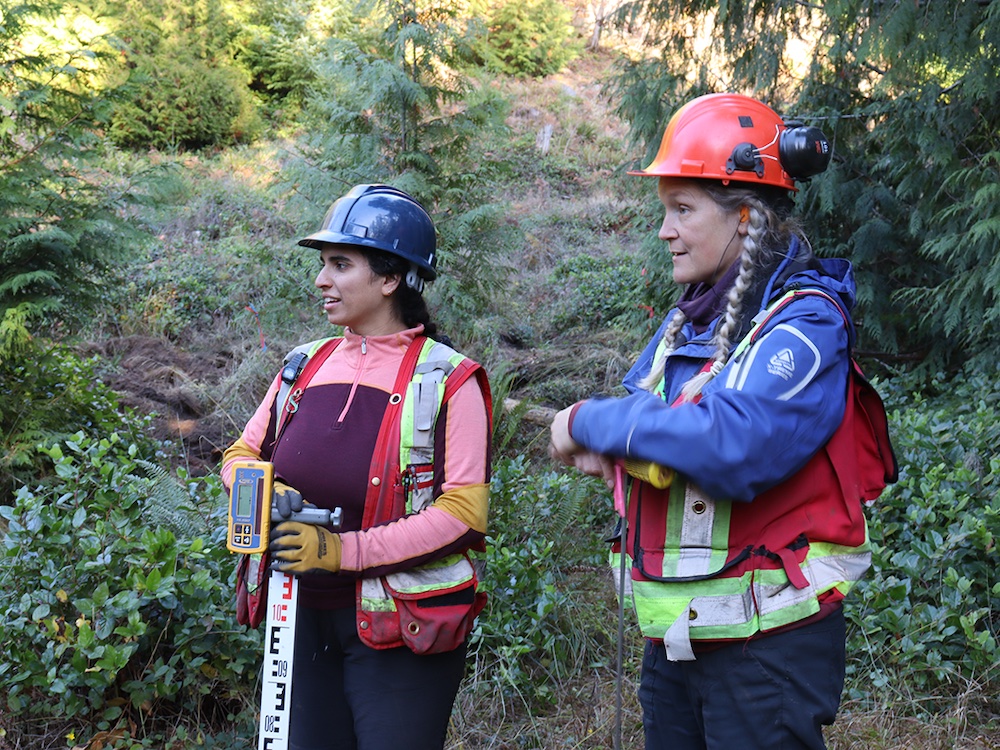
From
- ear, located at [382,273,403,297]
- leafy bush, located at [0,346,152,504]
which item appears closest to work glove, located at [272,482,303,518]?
ear, located at [382,273,403,297]

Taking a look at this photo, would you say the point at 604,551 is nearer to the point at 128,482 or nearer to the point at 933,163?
the point at 128,482

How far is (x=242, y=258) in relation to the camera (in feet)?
38.3

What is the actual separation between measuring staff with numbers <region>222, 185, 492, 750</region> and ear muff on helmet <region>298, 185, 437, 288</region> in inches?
0.9

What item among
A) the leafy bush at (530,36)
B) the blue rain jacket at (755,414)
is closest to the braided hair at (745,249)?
the blue rain jacket at (755,414)

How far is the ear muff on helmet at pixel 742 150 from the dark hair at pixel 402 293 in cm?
92

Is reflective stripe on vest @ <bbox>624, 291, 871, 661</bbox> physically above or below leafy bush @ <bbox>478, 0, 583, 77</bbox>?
below

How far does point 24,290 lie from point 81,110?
1272mm

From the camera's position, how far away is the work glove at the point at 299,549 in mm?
2203

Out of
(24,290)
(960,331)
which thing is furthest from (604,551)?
(24,290)

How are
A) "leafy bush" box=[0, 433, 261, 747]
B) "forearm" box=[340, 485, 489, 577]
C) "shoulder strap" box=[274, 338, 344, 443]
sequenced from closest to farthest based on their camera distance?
"forearm" box=[340, 485, 489, 577]
"shoulder strap" box=[274, 338, 344, 443]
"leafy bush" box=[0, 433, 261, 747]

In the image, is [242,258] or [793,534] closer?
[793,534]

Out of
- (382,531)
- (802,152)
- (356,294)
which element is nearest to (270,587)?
(382,531)

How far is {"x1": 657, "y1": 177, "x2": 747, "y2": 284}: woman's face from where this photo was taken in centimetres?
209

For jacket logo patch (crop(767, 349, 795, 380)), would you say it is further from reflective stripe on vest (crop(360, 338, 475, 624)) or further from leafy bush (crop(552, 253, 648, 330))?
leafy bush (crop(552, 253, 648, 330))
